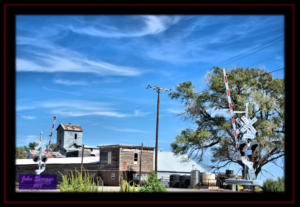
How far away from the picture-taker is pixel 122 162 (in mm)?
39406

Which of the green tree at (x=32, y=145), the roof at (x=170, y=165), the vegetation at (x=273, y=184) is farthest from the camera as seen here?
the green tree at (x=32, y=145)

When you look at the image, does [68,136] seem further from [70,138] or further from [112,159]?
[112,159]

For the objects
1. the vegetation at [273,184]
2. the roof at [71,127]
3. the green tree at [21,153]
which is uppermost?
the vegetation at [273,184]

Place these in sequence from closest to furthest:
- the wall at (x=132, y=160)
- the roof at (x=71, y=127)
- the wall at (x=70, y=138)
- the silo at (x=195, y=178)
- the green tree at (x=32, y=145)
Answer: the silo at (x=195, y=178)
the wall at (x=132, y=160)
the wall at (x=70, y=138)
the roof at (x=71, y=127)
the green tree at (x=32, y=145)

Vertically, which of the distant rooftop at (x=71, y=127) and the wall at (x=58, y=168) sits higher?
the distant rooftop at (x=71, y=127)

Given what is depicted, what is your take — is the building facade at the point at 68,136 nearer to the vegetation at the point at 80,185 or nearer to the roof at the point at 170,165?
the roof at the point at 170,165

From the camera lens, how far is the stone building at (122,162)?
3919 cm

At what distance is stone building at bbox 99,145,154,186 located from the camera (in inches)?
1543

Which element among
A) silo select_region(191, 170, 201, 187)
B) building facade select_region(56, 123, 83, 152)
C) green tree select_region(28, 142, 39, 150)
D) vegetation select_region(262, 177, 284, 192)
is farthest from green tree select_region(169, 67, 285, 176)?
green tree select_region(28, 142, 39, 150)
